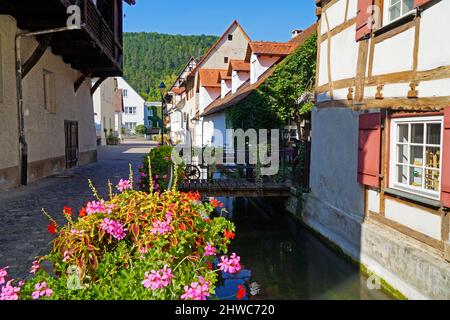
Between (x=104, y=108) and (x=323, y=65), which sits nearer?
(x=323, y=65)

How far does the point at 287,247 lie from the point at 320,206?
1238 mm

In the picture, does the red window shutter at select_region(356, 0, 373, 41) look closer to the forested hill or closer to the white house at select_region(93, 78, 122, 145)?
the white house at select_region(93, 78, 122, 145)

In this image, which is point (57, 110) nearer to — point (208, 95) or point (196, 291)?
point (196, 291)

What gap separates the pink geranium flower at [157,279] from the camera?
2.33 metres

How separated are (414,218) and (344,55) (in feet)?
11.9

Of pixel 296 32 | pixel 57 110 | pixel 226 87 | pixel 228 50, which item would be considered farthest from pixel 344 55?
pixel 228 50

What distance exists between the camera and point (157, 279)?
2.37 m

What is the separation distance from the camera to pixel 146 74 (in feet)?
405

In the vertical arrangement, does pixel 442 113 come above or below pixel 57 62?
below

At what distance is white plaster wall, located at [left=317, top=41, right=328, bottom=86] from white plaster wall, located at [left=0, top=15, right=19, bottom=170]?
7.78 m

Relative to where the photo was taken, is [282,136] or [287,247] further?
[282,136]

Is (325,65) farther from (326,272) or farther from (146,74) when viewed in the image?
(146,74)
